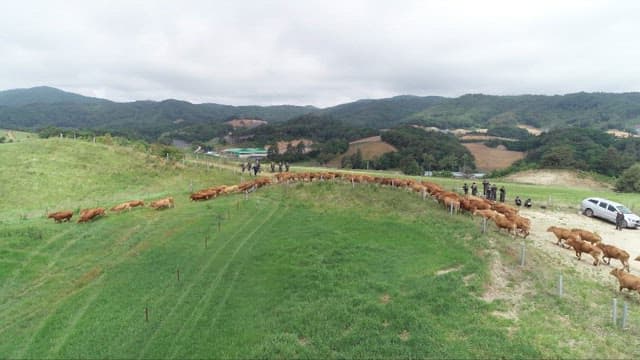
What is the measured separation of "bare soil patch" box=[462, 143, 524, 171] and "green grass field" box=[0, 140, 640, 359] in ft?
342

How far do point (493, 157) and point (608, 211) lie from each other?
104296mm

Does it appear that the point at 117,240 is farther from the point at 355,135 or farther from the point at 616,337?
the point at 355,135

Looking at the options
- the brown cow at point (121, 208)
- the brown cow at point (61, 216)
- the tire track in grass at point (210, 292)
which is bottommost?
the tire track in grass at point (210, 292)

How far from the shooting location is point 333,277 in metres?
17.1

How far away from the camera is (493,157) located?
131 m

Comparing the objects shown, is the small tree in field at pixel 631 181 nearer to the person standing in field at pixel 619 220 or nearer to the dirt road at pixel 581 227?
the dirt road at pixel 581 227

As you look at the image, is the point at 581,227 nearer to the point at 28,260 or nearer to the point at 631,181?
the point at 631,181

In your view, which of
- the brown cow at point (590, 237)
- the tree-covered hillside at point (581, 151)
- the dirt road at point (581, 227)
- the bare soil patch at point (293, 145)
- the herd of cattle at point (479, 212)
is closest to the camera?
the herd of cattle at point (479, 212)

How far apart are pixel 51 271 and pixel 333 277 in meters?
13.4

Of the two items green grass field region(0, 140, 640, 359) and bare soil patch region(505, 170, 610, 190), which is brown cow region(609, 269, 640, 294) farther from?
bare soil patch region(505, 170, 610, 190)

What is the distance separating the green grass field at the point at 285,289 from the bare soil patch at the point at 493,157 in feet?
342

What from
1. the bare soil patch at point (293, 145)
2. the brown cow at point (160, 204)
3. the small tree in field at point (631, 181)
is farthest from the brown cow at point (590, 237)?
the bare soil patch at point (293, 145)

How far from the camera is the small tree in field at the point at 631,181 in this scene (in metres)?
53.2

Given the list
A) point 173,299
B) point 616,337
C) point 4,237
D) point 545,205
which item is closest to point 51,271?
point 4,237
